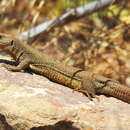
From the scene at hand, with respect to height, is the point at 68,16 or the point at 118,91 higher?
the point at 68,16

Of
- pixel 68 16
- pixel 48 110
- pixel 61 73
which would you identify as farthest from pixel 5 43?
pixel 68 16

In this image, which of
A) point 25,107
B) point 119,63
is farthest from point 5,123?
point 119,63

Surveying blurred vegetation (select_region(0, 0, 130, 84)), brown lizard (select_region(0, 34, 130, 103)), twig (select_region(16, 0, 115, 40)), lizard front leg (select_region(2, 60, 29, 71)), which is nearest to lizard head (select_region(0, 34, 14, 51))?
brown lizard (select_region(0, 34, 130, 103))

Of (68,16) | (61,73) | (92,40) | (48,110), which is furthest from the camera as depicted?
Answer: (92,40)

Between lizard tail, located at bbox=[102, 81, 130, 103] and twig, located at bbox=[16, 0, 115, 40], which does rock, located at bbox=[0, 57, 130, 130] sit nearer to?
lizard tail, located at bbox=[102, 81, 130, 103]

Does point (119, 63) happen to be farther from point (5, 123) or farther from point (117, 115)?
point (5, 123)

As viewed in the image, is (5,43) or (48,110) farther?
(5,43)

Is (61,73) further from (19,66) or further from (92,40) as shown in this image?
(92,40)
